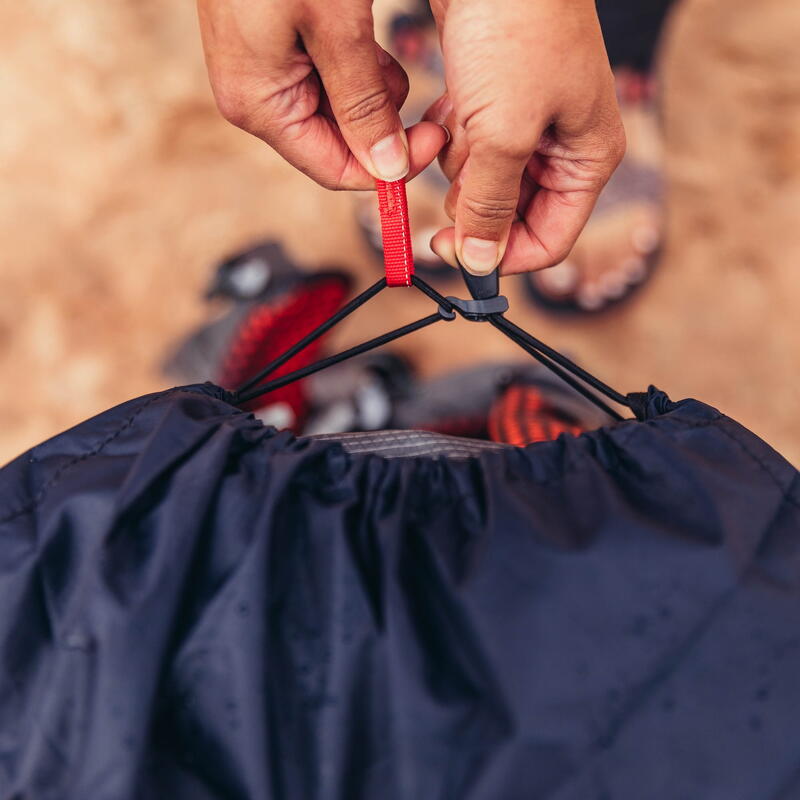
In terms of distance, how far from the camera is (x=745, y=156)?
1066 mm

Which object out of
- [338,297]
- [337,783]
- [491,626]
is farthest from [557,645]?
[338,297]

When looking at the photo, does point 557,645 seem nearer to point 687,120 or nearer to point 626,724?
point 626,724

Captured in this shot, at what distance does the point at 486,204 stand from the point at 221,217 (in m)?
0.68

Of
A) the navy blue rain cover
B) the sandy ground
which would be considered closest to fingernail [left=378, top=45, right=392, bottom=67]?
the navy blue rain cover

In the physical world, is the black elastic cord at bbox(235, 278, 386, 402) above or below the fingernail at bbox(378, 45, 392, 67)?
below

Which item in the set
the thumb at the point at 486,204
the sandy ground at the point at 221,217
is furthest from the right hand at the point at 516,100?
the sandy ground at the point at 221,217

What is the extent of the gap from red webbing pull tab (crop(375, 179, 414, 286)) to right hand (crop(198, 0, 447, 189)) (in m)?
0.01

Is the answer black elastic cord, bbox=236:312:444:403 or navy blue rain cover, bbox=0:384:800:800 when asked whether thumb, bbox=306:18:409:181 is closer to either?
black elastic cord, bbox=236:312:444:403

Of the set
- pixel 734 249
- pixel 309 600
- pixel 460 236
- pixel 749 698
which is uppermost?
pixel 460 236

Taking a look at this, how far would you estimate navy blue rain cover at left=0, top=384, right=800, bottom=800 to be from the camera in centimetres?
36

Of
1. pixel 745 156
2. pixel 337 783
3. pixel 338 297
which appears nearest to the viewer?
pixel 337 783

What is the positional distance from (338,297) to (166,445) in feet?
1.85

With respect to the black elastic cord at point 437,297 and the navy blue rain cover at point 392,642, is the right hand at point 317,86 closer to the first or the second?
the black elastic cord at point 437,297

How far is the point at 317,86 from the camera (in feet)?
1.80
